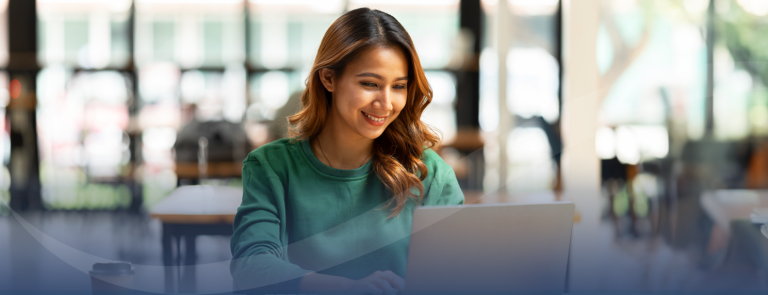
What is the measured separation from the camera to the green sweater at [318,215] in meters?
1.00

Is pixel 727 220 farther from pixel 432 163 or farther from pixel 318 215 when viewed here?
pixel 318 215

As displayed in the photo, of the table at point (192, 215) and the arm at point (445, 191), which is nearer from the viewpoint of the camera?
the arm at point (445, 191)

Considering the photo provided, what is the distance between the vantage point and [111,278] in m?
0.82

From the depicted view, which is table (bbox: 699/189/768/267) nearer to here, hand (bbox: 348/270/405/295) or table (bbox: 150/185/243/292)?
hand (bbox: 348/270/405/295)

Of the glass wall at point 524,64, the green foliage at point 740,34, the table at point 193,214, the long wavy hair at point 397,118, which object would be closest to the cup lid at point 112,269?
the long wavy hair at point 397,118

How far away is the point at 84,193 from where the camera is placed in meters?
5.48

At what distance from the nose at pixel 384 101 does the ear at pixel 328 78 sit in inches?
3.8

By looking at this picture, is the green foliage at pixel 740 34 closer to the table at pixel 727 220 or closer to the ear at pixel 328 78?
the table at pixel 727 220

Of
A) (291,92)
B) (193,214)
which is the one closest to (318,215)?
(193,214)

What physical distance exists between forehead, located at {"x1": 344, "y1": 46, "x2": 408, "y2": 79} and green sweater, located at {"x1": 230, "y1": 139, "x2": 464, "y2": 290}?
190 millimetres

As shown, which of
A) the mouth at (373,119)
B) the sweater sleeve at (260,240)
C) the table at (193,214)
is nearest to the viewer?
the sweater sleeve at (260,240)

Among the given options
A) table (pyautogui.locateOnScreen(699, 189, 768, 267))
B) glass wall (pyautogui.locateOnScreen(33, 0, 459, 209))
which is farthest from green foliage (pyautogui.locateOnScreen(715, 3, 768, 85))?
Result: glass wall (pyautogui.locateOnScreen(33, 0, 459, 209))

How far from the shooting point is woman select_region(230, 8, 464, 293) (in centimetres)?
97

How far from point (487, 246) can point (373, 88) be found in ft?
1.19
